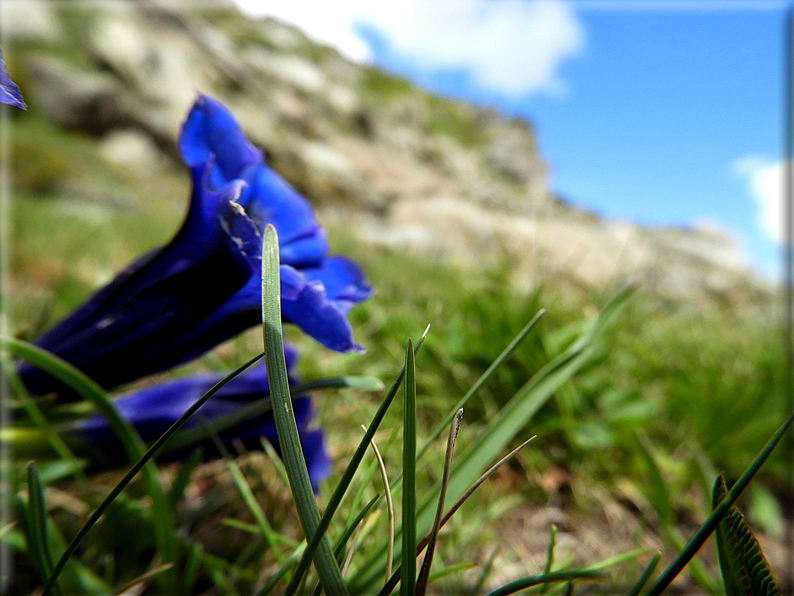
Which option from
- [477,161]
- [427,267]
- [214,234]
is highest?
[477,161]

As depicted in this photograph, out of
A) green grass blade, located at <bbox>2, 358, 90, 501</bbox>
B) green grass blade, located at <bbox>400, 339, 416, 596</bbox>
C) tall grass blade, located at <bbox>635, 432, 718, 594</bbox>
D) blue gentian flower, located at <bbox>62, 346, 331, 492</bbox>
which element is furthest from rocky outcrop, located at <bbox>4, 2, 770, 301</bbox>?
green grass blade, located at <bbox>400, 339, 416, 596</bbox>

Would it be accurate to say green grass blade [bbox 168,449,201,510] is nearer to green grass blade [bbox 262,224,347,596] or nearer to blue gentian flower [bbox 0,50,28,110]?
green grass blade [bbox 262,224,347,596]

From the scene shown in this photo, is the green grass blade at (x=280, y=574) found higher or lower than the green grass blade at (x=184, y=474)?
higher

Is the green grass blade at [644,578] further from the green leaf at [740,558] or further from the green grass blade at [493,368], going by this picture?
the green grass blade at [493,368]

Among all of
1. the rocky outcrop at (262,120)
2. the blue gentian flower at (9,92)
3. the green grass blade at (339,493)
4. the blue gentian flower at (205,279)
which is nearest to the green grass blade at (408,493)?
the green grass blade at (339,493)

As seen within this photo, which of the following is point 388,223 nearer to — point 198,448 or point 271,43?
point 198,448

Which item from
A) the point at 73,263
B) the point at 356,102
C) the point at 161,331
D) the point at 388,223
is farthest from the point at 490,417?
the point at 356,102

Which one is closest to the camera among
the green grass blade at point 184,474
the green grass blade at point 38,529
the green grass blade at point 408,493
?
the green grass blade at point 408,493
